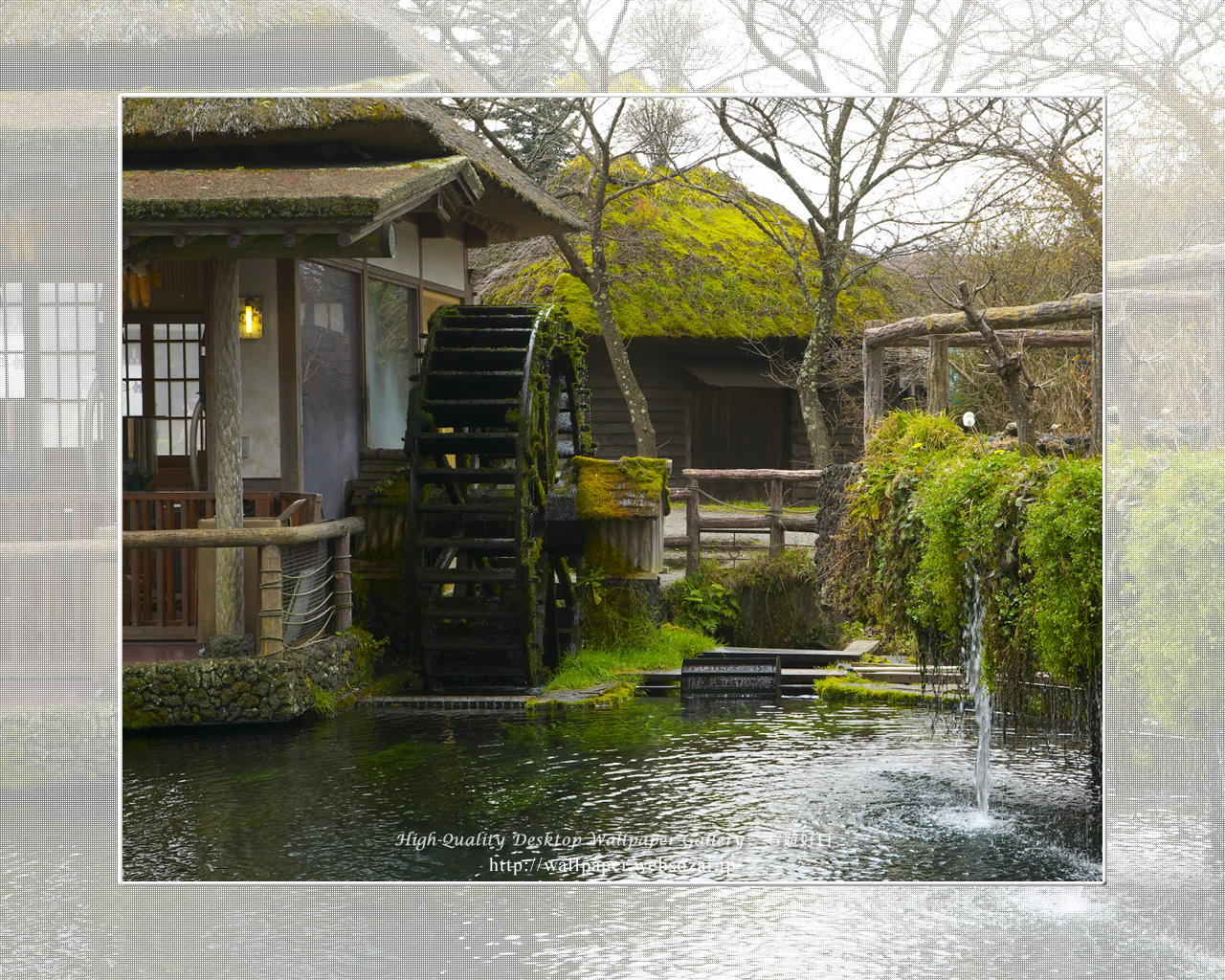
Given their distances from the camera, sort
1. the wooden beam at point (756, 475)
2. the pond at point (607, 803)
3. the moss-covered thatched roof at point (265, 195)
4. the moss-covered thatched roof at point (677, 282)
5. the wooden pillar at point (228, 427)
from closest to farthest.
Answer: the pond at point (607, 803)
the moss-covered thatched roof at point (265, 195)
the wooden pillar at point (228, 427)
the wooden beam at point (756, 475)
the moss-covered thatched roof at point (677, 282)

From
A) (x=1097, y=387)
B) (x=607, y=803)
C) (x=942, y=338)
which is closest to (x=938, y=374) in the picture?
(x=942, y=338)

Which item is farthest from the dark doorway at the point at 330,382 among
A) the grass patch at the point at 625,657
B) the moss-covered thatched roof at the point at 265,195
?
the grass patch at the point at 625,657

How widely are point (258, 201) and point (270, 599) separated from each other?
2338 millimetres

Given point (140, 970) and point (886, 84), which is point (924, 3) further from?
point (140, 970)

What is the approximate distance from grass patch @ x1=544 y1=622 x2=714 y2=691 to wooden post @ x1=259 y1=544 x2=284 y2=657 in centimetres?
217

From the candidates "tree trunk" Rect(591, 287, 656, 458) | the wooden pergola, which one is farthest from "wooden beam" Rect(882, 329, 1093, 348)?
"tree trunk" Rect(591, 287, 656, 458)

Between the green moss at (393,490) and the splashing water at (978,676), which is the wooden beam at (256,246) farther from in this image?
the splashing water at (978,676)

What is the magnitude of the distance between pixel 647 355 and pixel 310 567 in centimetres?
884

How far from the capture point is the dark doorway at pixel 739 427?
→ 53.7 feet

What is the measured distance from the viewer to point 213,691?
7.10 meters

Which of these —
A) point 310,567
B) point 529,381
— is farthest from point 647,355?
point 310,567

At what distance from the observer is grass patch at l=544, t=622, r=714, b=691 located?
913 centimetres

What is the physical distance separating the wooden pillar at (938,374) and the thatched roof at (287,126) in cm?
349

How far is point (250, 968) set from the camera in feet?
13.0
